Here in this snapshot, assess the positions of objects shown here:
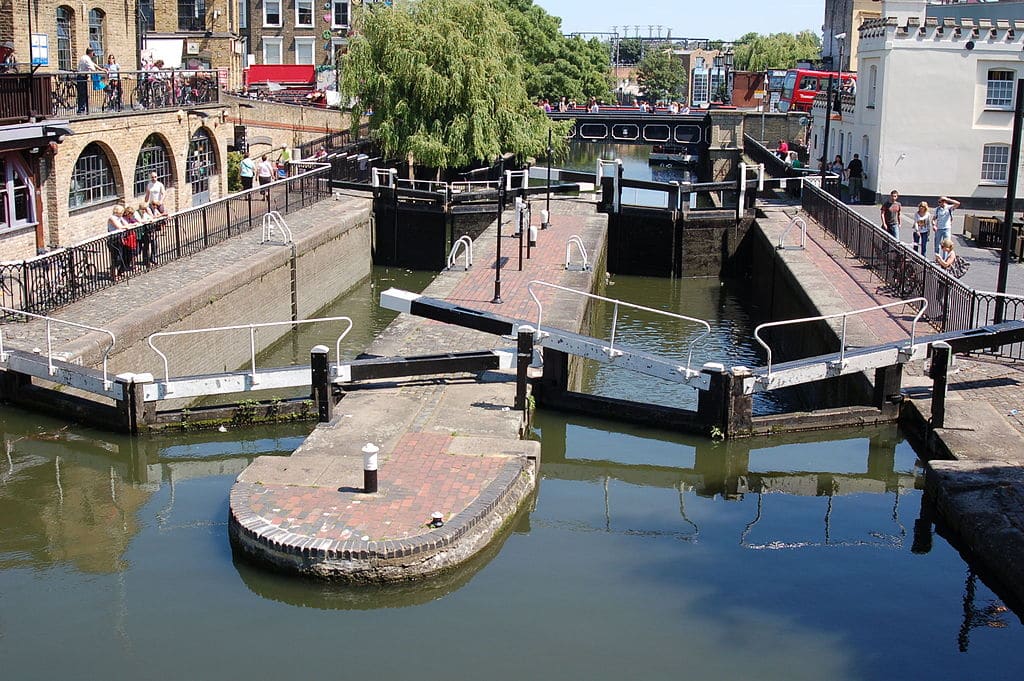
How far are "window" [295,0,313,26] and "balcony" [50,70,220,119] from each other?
1295 inches

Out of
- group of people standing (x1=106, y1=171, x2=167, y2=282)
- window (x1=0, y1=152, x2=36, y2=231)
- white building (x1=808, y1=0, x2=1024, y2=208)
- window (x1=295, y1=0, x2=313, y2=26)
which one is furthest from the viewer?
window (x1=295, y1=0, x2=313, y2=26)

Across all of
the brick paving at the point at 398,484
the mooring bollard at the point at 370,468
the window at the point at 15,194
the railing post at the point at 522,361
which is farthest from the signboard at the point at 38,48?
the mooring bollard at the point at 370,468

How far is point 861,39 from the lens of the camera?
35.7 meters

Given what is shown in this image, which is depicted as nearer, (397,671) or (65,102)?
(397,671)

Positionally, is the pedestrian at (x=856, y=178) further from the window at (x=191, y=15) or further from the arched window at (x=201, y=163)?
the window at (x=191, y=15)

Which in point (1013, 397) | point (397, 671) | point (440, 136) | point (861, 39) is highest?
point (861, 39)

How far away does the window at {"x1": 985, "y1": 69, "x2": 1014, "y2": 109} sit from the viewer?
32062 mm

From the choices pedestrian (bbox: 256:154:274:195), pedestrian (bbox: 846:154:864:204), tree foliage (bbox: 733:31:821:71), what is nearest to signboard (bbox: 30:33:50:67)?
pedestrian (bbox: 256:154:274:195)

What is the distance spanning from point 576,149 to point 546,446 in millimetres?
67919

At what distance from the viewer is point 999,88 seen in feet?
105

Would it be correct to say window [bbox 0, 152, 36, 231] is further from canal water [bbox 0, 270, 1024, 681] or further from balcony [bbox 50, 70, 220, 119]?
canal water [bbox 0, 270, 1024, 681]

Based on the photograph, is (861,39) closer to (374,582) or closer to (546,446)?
(546,446)

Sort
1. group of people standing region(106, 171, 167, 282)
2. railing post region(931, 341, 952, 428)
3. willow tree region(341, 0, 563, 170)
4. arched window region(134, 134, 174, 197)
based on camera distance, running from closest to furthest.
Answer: railing post region(931, 341, 952, 428) → group of people standing region(106, 171, 167, 282) → arched window region(134, 134, 174, 197) → willow tree region(341, 0, 563, 170)

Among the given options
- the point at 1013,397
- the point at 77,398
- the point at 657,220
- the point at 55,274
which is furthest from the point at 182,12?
the point at 1013,397
